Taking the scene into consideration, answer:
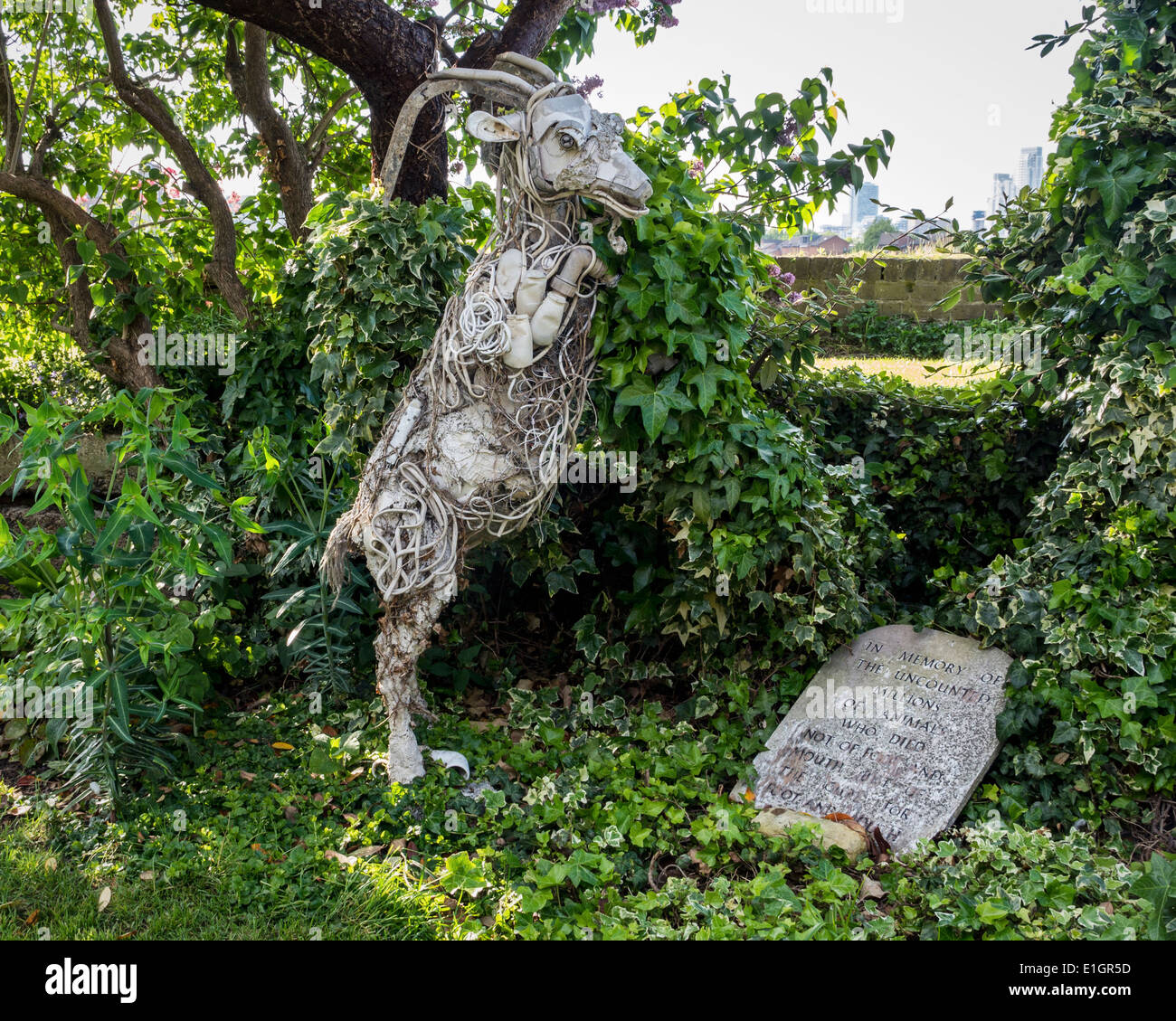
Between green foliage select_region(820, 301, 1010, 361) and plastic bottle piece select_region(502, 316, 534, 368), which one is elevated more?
green foliage select_region(820, 301, 1010, 361)

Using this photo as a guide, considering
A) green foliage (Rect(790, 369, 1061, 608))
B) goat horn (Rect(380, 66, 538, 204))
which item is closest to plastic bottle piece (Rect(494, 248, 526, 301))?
goat horn (Rect(380, 66, 538, 204))

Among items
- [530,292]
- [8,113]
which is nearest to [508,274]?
[530,292]

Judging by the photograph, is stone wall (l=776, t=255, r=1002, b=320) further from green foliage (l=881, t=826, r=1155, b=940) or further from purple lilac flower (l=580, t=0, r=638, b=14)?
green foliage (l=881, t=826, r=1155, b=940)

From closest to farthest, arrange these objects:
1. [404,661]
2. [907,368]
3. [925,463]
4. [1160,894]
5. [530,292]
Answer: [1160,894]
[530,292]
[404,661]
[925,463]
[907,368]

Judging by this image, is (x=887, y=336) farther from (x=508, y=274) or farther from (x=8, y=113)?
(x=8, y=113)

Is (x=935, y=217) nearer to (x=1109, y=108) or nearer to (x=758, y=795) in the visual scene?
(x=1109, y=108)

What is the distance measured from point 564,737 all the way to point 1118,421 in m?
2.68

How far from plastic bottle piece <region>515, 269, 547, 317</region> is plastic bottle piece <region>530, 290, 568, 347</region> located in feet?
0.08

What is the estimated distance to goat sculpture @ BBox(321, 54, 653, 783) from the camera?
3162 mm

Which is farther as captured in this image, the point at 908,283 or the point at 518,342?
the point at 908,283

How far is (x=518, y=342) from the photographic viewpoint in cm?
324

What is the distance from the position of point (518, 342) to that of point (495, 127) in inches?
29.0
